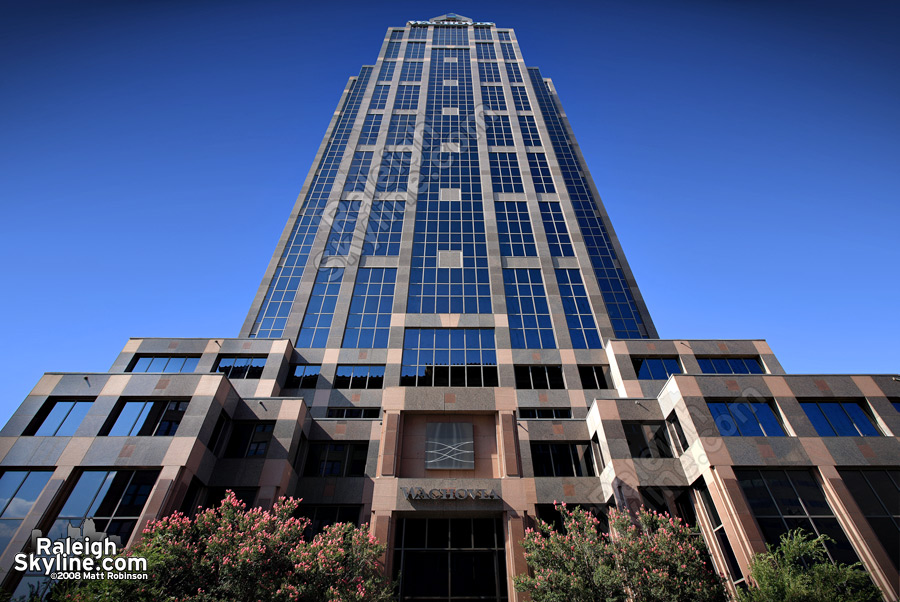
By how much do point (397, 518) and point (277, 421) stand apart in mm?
10474

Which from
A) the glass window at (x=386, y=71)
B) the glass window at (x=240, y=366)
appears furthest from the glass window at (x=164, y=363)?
the glass window at (x=386, y=71)

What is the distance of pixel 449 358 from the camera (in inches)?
1619

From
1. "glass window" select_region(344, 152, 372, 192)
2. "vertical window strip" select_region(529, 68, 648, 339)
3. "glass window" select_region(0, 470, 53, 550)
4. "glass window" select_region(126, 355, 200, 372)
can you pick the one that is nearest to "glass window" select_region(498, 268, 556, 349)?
"vertical window strip" select_region(529, 68, 648, 339)

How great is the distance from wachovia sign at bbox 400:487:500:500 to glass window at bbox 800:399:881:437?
64.2 feet

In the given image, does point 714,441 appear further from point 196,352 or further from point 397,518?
point 196,352

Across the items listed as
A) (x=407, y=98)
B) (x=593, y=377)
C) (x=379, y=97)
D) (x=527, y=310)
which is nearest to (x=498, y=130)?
(x=407, y=98)

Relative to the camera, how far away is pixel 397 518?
3027 cm

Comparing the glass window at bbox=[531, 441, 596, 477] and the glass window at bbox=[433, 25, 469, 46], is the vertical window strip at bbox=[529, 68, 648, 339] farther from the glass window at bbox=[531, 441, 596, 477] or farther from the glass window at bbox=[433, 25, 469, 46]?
the glass window at bbox=[433, 25, 469, 46]

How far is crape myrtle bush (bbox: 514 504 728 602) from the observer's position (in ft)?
65.9

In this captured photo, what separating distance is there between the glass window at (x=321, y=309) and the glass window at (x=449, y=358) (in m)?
8.33

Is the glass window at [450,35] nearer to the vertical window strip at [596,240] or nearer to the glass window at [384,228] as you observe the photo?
the vertical window strip at [596,240]

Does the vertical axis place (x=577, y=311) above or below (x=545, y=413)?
above

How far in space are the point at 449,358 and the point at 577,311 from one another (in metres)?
14.4

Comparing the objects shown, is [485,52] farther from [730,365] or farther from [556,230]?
[730,365]
